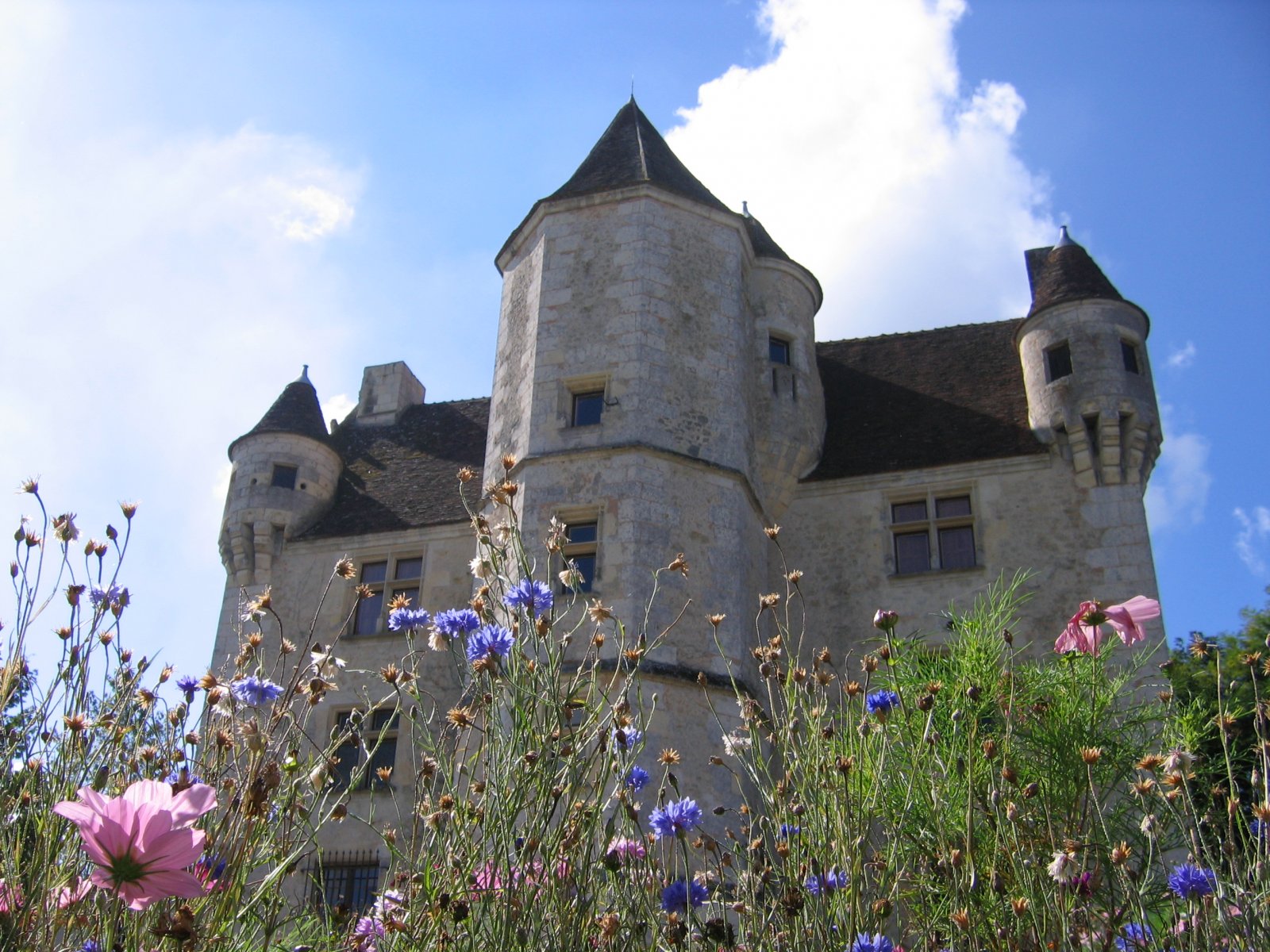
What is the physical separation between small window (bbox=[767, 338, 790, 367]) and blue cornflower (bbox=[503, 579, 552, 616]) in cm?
1092

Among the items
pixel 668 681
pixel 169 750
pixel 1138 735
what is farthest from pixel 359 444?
pixel 169 750

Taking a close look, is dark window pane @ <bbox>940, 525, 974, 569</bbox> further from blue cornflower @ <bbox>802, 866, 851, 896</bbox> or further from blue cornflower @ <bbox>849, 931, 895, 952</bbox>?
blue cornflower @ <bbox>849, 931, 895, 952</bbox>

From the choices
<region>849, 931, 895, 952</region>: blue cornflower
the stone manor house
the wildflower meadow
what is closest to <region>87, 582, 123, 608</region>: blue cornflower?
the wildflower meadow

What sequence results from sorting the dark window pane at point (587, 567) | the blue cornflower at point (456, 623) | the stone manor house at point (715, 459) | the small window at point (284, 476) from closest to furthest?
the blue cornflower at point (456, 623) < the dark window pane at point (587, 567) < the stone manor house at point (715, 459) < the small window at point (284, 476)

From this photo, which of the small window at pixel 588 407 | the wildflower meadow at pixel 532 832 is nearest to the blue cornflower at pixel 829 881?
the wildflower meadow at pixel 532 832

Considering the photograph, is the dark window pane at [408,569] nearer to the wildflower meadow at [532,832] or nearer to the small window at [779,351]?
the small window at [779,351]

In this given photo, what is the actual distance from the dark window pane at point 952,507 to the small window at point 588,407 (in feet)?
12.0

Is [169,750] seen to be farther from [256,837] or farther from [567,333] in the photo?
[567,333]

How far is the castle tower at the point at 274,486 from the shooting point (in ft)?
48.7

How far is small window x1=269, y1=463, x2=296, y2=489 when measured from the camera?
15344 millimetres

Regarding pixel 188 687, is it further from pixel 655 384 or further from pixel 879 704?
pixel 655 384

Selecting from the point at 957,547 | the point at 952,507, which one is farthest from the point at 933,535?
the point at 952,507

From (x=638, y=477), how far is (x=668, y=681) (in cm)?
204

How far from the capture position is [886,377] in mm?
15172
